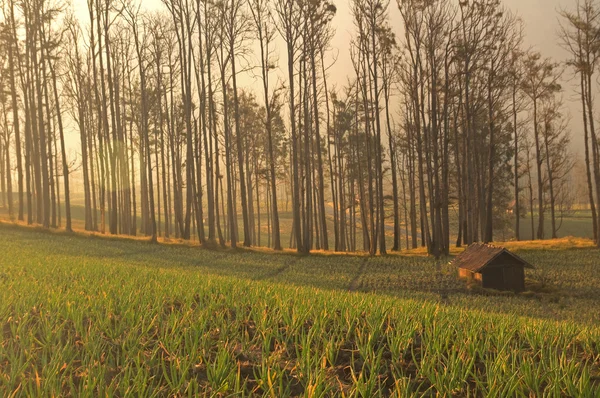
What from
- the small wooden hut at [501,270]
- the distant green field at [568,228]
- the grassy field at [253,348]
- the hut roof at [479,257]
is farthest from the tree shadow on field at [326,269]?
the distant green field at [568,228]

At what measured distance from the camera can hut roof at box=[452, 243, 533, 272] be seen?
59.0 ft

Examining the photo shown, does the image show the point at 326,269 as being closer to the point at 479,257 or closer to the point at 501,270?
the point at 479,257

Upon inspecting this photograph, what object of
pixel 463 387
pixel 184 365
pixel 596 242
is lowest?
pixel 596 242

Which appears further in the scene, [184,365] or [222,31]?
[222,31]

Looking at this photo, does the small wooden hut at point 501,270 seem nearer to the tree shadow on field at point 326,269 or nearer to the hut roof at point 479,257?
the hut roof at point 479,257

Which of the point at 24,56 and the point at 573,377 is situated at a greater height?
the point at 24,56

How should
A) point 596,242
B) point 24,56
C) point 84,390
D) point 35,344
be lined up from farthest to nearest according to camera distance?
1. point 24,56
2. point 596,242
3. point 35,344
4. point 84,390

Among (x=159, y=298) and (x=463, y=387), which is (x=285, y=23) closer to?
(x=159, y=298)

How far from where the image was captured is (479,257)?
62.6ft

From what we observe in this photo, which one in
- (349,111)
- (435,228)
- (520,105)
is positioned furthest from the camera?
(349,111)

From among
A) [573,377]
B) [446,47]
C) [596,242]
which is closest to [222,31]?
[446,47]

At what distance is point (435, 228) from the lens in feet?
89.9

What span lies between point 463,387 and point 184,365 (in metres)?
2.36

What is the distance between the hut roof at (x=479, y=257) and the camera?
17969 mm
